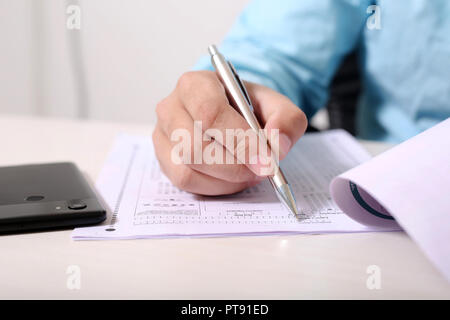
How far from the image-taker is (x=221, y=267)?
0.31m

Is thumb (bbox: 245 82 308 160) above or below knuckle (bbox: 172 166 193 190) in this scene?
above

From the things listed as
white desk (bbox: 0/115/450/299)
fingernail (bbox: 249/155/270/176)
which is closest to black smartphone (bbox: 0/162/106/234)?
white desk (bbox: 0/115/450/299)

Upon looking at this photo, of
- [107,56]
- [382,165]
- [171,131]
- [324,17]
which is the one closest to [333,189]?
[382,165]

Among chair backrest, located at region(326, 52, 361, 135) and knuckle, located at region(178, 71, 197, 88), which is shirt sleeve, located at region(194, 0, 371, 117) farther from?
knuckle, located at region(178, 71, 197, 88)

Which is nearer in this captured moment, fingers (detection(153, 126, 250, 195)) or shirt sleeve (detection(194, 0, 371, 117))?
fingers (detection(153, 126, 250, 195))

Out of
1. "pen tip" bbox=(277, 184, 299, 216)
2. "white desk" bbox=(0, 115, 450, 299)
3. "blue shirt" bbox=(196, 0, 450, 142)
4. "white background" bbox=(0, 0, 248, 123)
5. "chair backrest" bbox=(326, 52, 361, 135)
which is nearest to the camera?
"white desk" bbox=(0, 115, 450, 299)

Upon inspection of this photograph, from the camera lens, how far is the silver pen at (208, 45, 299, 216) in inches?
15.4

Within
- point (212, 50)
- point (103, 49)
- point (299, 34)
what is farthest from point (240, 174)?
point (103, 49)

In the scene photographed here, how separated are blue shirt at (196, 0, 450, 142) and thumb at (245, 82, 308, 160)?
0.17m

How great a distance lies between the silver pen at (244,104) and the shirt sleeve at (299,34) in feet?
0.74

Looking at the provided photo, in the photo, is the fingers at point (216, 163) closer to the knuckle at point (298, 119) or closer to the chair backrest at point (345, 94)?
the knuckle at point (298, 119)
